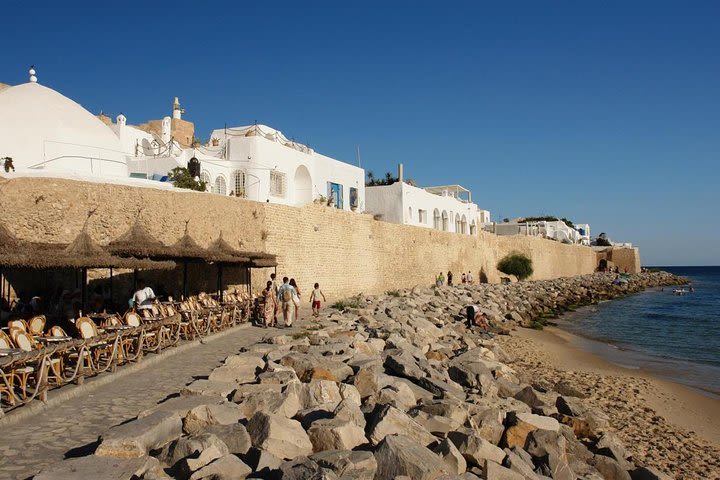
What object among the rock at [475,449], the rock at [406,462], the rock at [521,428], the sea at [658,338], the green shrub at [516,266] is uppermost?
the green shrub at [516,266]

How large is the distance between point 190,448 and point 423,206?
34146 millimetres

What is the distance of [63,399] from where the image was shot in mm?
6480

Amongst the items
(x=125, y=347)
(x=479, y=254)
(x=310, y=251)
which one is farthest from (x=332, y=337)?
(x=479, y=254)

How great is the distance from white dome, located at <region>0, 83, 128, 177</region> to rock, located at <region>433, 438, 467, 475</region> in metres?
17.6

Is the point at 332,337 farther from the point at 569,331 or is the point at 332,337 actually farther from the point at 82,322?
the point at 569,331

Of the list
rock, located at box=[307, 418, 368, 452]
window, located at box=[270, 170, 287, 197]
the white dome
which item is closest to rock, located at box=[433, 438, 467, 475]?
rock, located at box=[307, 418, 368, 452]

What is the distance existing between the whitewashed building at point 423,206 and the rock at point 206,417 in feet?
98.0

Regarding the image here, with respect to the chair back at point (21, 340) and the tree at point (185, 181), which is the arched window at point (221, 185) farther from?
the chair back at point (21, 340)

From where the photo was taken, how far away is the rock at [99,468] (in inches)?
153

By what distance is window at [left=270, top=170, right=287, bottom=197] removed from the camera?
24.9 m

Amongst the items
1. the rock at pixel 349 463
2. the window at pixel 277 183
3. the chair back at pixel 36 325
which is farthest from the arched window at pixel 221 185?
the rock at pixel 349 463

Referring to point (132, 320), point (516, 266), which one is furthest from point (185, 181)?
point (516, 266)

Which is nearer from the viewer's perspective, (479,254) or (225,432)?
(225,432)

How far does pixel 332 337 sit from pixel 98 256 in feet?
15.6
